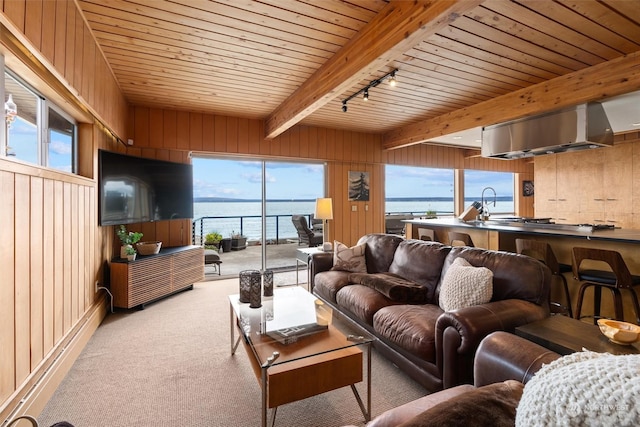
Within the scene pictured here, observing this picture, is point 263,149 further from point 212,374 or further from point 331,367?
point 331,367

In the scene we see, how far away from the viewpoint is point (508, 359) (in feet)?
4.21

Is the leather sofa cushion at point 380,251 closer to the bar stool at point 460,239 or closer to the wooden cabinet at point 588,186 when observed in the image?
the bar stool at point 460,239

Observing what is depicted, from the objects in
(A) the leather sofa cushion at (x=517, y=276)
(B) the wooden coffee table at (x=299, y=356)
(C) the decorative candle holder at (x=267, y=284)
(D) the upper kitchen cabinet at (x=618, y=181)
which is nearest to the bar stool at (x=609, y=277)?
(A) the leather sofa cushion at (x=517, y=276)

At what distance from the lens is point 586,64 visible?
288 cm

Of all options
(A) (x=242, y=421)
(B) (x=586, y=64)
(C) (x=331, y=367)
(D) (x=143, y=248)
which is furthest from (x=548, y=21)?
(D) (x=143, y=248)

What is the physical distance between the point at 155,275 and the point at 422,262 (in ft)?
10.3

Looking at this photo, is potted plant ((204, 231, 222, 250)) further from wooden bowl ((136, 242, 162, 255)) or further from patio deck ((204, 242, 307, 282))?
wooden bowl ((136, 242, 162, 255))

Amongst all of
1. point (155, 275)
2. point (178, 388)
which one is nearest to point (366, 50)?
point (178, 388)

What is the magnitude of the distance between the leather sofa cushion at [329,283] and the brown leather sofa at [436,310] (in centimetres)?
1

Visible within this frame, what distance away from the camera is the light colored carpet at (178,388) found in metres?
1.79

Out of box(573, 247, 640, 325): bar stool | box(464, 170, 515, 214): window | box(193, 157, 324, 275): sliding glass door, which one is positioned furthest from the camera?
box(464, 170, 515, 214): window

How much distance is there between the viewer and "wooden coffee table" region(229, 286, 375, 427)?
5.22 feet

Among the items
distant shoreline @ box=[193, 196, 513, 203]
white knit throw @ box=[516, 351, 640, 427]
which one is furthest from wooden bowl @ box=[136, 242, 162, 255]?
white knit throw @ box=[516, 351, 640, 427]

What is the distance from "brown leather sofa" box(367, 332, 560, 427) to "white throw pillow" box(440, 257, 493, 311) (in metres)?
0.64
